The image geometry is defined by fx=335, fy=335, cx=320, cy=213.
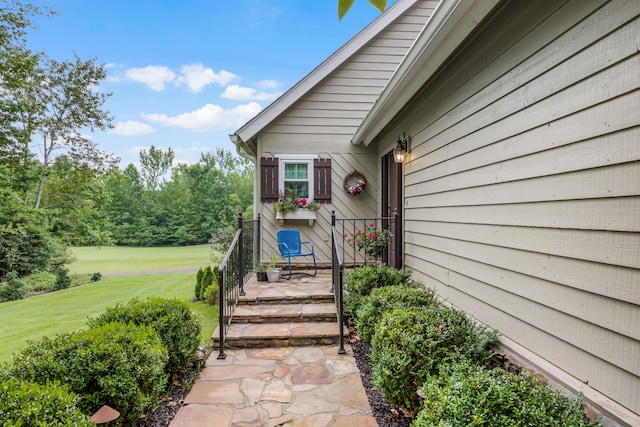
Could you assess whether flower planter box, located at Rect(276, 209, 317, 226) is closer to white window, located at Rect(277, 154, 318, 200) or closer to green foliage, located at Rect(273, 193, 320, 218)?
green foliage, located at Rect(273, 193, 320, 218)

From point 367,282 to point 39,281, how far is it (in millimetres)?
9711

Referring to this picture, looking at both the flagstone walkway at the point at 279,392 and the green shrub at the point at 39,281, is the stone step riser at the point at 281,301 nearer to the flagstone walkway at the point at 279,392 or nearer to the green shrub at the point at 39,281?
the flagstone walkway at the point at 279,392

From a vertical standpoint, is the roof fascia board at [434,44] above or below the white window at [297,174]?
above

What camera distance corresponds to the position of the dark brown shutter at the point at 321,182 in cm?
609

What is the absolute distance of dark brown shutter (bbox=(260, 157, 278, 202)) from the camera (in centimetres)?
598

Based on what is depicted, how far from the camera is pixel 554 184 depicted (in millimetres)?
1825

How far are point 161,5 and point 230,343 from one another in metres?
10.00

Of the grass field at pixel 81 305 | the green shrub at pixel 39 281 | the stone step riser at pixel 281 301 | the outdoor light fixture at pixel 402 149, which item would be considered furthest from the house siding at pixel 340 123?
the green shrub at pixel 39 281

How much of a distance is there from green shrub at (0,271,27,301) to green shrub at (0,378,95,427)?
28.7 feet

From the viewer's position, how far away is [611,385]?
1474 millimetres

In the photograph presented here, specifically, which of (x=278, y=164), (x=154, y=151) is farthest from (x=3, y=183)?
(x=154, y=151)

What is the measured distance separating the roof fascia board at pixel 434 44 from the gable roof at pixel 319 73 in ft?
7.18

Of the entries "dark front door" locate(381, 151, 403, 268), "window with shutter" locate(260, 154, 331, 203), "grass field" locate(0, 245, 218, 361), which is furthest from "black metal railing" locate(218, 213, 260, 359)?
"dark front door" locate(381, 151, 403, 268)

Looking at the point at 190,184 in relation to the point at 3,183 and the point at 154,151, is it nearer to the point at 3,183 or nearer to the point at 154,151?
the point at 154,151
